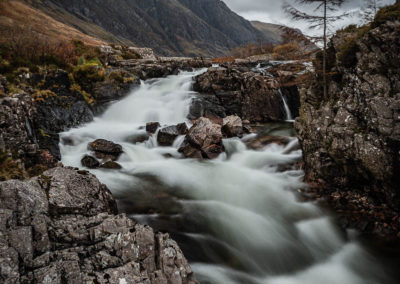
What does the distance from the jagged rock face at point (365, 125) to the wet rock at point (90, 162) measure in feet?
29.5

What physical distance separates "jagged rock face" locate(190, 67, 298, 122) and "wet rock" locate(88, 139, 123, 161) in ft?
24.8

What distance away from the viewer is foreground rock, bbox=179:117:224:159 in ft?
40.6

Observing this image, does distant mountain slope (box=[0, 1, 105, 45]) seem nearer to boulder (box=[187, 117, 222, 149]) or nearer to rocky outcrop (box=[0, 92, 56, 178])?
rocky outcrop (box=[0, 92, 56, 178])

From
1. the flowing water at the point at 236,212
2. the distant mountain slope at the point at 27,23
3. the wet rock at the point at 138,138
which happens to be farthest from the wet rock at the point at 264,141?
the distant mountain slope at the point at 27,23

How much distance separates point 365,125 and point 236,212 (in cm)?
498

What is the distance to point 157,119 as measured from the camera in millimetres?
17438

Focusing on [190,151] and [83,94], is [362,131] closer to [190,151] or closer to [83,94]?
[190,151]

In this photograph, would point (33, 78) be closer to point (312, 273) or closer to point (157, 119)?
point (157, 119)

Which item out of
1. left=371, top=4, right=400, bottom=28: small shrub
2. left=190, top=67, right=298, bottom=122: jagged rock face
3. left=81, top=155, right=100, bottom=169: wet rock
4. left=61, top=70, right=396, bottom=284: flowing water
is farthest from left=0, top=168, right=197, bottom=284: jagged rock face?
left=190, top=67, right=298, bottom=122: jagged rock face

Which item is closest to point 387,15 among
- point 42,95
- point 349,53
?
point 349,53

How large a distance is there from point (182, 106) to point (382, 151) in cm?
1366

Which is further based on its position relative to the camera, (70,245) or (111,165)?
(111,165)

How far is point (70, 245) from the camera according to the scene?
3.93m

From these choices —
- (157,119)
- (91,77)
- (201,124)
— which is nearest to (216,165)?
(201,124)
